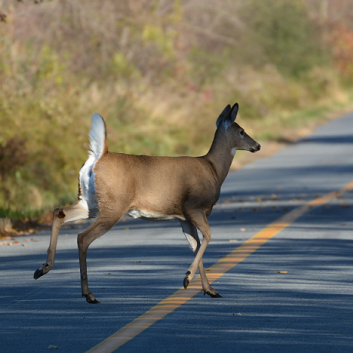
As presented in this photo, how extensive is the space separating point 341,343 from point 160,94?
24.1m

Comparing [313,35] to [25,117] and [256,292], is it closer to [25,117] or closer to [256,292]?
[25,117]

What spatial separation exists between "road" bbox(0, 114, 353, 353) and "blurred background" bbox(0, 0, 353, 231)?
3951 millimetres

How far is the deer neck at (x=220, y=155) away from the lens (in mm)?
9156

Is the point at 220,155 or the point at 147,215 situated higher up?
the point at 220,155

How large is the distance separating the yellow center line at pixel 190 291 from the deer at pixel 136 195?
328mm

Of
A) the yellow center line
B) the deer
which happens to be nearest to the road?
the yellow center line

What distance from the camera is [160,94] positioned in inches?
1195

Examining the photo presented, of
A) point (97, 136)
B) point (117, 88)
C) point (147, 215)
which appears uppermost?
point (97, 136)

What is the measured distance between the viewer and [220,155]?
9.24m

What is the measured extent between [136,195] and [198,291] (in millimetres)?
1151

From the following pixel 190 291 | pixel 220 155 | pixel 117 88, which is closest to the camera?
pixel 190 291

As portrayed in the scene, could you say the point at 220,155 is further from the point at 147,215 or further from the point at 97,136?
the point at 97,136

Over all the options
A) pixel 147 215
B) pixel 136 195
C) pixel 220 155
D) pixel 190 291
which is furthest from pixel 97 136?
pixel 190 291

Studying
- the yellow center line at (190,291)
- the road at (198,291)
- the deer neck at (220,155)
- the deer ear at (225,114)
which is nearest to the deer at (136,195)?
the deer neck at (220,155)
